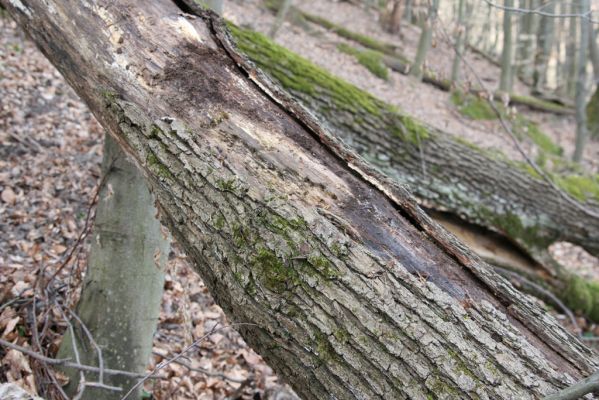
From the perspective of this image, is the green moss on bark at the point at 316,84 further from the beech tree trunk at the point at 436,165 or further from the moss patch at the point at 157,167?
the moss patch at the point at 157,167

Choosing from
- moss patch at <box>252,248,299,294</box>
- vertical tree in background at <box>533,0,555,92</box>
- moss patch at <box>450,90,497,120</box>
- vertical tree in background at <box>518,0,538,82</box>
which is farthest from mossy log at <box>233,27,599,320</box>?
vertical tree in background at <box>518,0,538,82</box>

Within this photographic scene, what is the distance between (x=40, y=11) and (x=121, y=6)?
0.36 meters

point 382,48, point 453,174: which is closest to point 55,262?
point 453,174

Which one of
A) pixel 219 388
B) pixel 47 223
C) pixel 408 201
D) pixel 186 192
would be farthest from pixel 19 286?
pixel 408 201

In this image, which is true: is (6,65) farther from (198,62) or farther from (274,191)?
(274,191)

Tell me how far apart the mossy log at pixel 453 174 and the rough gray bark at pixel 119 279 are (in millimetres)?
1829

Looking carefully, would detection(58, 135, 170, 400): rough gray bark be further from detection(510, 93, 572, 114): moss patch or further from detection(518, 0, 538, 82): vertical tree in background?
detection(518, 0, 538, 82): vertical tree in background

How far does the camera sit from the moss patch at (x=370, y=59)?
13.8m

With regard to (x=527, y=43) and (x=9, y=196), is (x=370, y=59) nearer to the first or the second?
(x=527, y=43)

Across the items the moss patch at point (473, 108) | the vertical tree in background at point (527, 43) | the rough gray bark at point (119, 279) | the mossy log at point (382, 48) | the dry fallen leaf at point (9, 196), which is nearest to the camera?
the rough gray bark at point (119, 279)

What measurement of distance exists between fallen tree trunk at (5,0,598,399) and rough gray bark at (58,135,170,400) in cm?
80

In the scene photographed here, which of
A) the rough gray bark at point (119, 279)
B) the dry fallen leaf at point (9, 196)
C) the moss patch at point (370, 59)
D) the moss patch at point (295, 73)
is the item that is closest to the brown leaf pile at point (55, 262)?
the dry fallen leaf at point (9, 196)

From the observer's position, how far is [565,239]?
4.87 m

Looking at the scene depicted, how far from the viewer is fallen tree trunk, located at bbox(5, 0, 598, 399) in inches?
61.5
